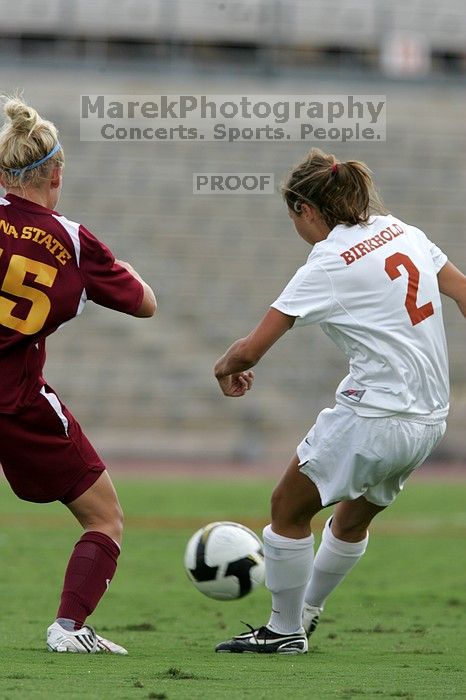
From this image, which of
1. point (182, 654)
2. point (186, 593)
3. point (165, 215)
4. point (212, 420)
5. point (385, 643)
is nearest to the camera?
point (182, 654)

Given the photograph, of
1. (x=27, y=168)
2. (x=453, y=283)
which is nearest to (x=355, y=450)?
(x=453, y=283)

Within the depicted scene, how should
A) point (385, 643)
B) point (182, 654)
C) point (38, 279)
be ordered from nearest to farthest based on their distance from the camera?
point (38, 279)
point (182, 654)
point (385, 643)

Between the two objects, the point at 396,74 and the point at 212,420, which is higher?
the point at 396,74

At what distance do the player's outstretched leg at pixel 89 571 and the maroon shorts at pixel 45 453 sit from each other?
0.26ft

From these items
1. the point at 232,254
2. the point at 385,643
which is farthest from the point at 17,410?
the point at 232,254

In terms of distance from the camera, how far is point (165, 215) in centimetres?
2022

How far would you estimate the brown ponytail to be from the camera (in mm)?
4523

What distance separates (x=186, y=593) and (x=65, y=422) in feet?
9.26

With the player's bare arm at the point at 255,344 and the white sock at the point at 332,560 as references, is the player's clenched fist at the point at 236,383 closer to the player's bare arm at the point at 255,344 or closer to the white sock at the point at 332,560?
the player's bare arm at the point at 255,344

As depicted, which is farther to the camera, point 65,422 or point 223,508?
point 223,508

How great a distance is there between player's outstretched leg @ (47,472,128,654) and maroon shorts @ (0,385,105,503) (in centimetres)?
8

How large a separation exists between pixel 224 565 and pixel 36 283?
1.60 meters

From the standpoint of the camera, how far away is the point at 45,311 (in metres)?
4.36

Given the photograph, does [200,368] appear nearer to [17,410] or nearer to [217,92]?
[217,92]
